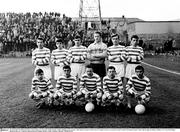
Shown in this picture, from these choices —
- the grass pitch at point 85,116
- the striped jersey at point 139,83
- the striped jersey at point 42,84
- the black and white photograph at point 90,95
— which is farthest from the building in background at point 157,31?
the striped jersey at point 42,84

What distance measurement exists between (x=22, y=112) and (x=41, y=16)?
3519 cm

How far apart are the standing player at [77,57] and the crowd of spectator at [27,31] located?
77.0ft

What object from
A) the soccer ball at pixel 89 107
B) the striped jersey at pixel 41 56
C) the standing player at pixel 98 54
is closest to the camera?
the soccer ball at pixel 89 107

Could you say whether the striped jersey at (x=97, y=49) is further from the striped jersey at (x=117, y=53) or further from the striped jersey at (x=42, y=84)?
the striped jersey at (x=42, y=84)

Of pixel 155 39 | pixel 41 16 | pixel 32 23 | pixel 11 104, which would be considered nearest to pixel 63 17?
pixel 41 16

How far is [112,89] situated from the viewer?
20.0 ft

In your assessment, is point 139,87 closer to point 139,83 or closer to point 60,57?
point 139,83

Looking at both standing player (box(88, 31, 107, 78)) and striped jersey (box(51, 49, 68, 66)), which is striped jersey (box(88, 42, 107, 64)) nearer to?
standing player (box(88, 31, 107, 78))

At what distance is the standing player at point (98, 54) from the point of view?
676 centimetres

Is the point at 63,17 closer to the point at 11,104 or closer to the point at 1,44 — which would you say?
the point at 1,44

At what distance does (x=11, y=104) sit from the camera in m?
6.71

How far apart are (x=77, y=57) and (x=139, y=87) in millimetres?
1991

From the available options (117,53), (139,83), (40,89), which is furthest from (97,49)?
(40,89)

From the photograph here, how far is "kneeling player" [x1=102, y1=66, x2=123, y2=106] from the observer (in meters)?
5.95
